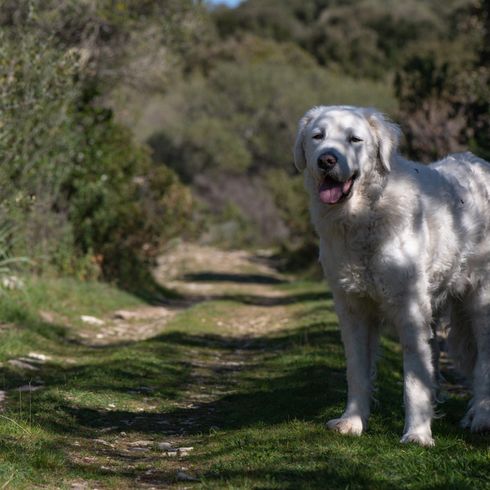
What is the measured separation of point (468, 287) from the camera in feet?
A: 21.6

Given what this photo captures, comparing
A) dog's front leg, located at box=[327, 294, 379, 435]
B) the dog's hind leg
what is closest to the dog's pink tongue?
dog's front leg, located at box=[327, 294, 379, 435]

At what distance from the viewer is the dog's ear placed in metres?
6.11

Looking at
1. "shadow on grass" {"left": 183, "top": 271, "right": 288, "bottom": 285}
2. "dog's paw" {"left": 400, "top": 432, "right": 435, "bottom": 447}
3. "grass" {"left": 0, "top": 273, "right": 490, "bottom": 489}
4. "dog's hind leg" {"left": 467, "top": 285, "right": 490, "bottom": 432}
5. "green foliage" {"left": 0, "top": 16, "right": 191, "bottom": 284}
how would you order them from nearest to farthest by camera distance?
1. "grass" {"left": 0, "top": 273, "right": 490, "bottom": 489}
2. "dog's paw" {"left": 400, "top": 432, "right": 435, "bottom": 447}
3. "dog's hind leg" {"left": 467, "top": 285, "right": 490, "bottom": 432}
4. "green foliage" {"left": 0, "top": 16, "right": 191, "bottom": 284}
5. "shadow on grass" {"left": 183, "top": 271, "right": 288, "bottom": 285}

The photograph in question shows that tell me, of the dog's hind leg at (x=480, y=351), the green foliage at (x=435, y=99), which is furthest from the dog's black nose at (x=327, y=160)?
the green foliage at (x=435, y=99)

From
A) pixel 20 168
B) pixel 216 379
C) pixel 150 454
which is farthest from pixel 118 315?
pixel 150 454

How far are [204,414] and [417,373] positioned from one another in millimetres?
2152

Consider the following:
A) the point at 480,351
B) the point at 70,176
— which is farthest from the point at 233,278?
the point at 480,351

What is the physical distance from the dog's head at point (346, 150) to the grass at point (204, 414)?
166 cm

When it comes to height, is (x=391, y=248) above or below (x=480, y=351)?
above

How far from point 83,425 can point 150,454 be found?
0.89m

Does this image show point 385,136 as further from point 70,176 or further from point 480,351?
point 70,176

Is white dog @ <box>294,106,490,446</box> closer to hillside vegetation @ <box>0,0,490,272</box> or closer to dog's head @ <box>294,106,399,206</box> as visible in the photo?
dog's head @ <box>294,106,399,206</box>

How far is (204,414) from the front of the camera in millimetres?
7387

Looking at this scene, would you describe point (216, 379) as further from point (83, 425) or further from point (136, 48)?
point (136, 48)
